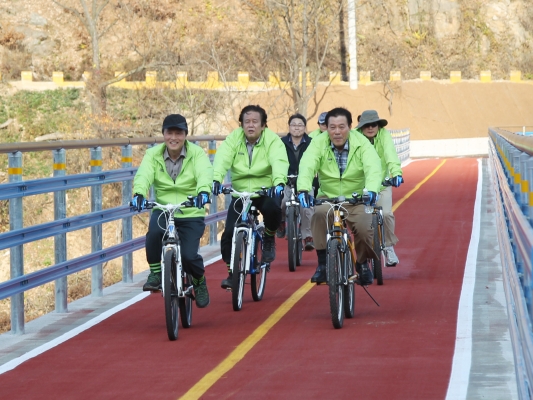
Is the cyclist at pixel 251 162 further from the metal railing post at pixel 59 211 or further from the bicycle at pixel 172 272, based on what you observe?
the bicycle at pixel 172 272

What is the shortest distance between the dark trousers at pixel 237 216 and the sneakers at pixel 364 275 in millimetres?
1273

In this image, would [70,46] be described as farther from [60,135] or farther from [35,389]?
[35,389]

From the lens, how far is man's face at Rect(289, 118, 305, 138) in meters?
15.2

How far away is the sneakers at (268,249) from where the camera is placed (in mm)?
11672

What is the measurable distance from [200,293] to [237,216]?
4.98ft

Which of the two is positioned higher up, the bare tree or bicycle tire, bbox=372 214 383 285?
the bare tree

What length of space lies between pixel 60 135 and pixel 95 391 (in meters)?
56.0

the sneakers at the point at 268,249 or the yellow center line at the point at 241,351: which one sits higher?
the sneakers at the point at 268,249

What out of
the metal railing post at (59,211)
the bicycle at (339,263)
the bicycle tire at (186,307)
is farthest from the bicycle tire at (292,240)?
the bicycle tire at (186,307)

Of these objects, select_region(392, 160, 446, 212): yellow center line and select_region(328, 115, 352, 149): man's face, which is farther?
select_region(392, 160, 446, 212): yellow center line

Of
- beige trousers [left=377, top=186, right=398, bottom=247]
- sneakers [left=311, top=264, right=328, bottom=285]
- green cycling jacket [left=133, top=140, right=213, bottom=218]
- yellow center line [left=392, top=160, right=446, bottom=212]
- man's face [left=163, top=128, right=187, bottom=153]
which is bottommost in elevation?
yellow center line [left=392, top=160, right=446, bottom=212]

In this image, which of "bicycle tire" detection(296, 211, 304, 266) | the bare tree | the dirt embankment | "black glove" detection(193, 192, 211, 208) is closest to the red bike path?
"bicycle tire" detection(296, 211, 304, 266)

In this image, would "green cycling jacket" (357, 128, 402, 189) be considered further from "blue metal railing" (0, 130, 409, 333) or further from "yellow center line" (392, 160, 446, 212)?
"yellow center line" (392, 160, 446, 212)

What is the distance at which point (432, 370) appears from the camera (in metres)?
7.89
